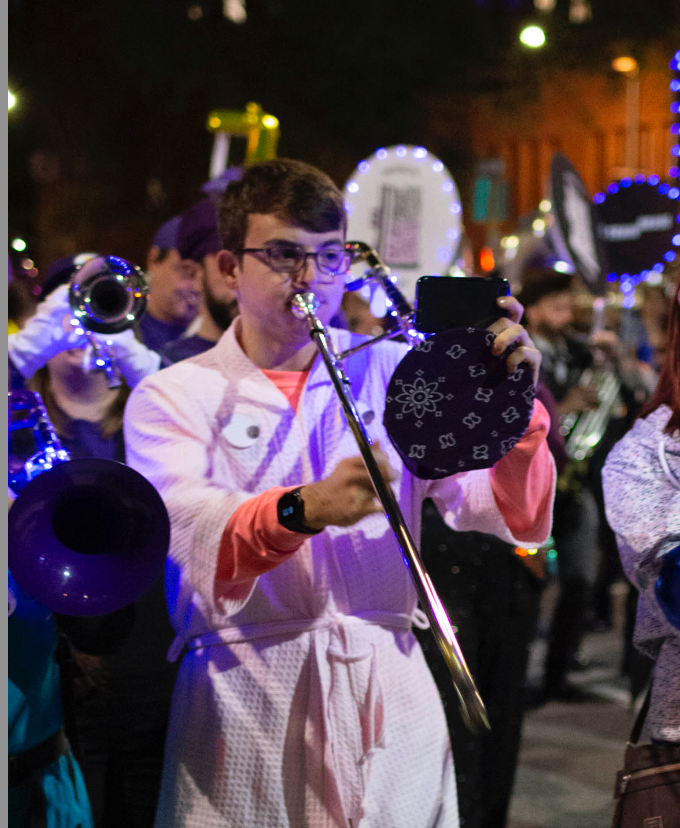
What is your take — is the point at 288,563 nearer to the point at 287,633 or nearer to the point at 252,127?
the point at 287,633

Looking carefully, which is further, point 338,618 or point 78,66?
point 78,66

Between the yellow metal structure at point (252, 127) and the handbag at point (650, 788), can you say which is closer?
the handbag at point (650, 788)

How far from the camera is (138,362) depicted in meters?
2.88

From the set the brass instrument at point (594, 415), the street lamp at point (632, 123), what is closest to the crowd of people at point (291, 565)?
the brass instrument at point (594, 415)

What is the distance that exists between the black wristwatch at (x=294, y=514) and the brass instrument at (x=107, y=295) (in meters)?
0.91

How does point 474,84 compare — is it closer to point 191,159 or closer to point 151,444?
point 191,159

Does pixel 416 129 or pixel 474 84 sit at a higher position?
pixel 474 84

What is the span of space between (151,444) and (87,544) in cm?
24

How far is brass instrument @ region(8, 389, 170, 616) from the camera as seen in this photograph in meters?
1.86

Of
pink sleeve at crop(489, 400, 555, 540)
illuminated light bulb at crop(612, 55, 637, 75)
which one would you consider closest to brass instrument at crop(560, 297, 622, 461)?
pink sleeve at crop(489, 400, 555, 540)

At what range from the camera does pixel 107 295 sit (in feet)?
8.21

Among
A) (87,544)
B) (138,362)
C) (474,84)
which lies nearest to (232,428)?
(87,544)

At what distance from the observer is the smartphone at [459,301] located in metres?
1.86

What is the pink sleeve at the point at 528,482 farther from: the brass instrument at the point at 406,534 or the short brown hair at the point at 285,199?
the short brown hair at the point at 285,199
